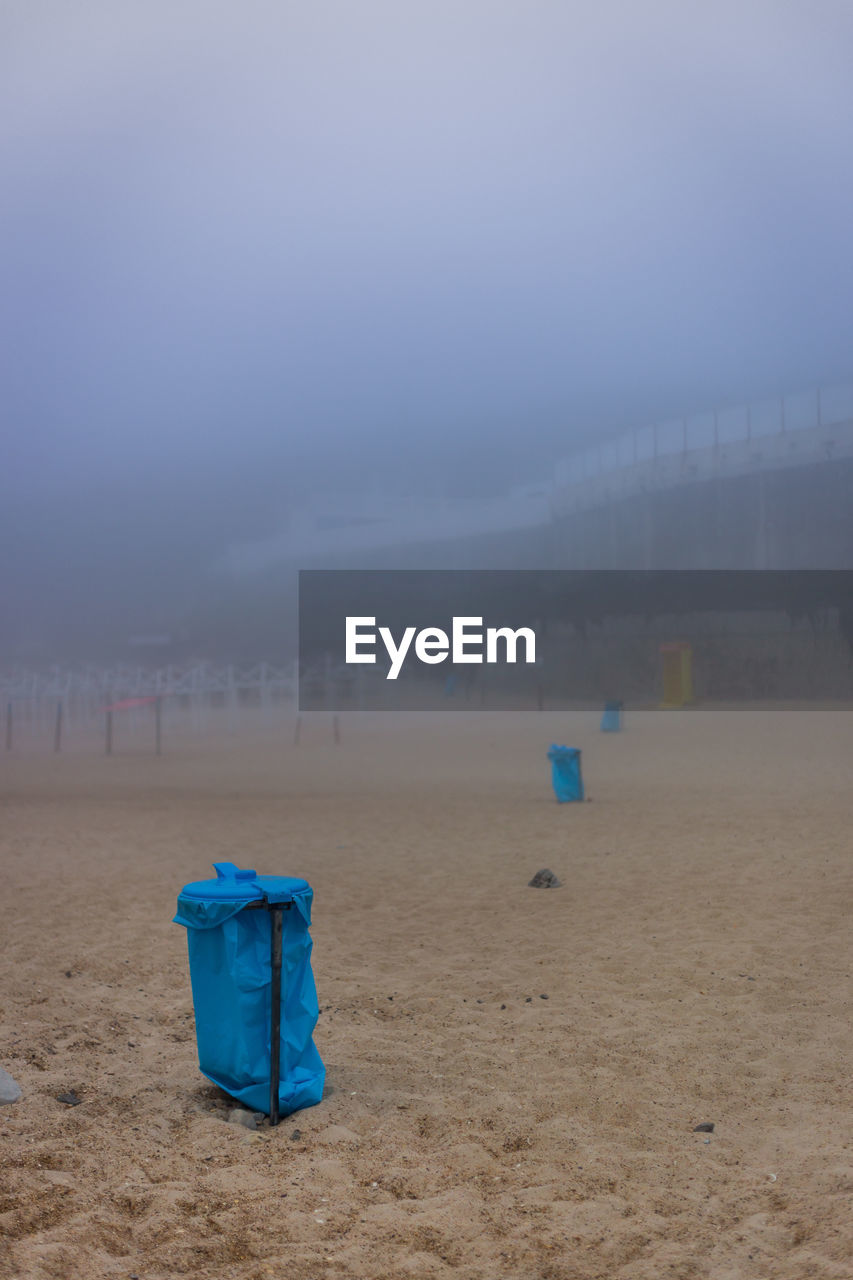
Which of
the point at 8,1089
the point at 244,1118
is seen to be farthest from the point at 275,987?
Answer: the point at 8,1089

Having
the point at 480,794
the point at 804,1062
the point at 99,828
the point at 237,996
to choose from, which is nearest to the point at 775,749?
the point at 480,794

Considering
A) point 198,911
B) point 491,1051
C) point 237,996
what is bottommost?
point 491,1051

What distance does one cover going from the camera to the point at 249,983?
402cm

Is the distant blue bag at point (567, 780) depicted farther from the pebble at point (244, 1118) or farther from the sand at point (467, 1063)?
the pebble at point (244, 1118)

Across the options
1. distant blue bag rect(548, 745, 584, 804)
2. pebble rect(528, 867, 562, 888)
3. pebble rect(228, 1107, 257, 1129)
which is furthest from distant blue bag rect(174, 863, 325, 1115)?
distant blue bag rect(548, 745, 584, 804)

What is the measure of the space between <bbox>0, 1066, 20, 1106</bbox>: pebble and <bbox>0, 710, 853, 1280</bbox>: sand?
0.06 metres

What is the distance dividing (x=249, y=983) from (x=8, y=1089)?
1.27 meters

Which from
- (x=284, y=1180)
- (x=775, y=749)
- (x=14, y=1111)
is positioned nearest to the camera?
(x=284, y=1180)

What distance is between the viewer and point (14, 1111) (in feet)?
14.1

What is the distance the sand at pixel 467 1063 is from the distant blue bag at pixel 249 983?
20 centimetres

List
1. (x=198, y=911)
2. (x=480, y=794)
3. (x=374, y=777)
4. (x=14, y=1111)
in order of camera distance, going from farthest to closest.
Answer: (x=374, y=777), (x=480, y=794), (x=14, y=1111), (x=198, y=911)

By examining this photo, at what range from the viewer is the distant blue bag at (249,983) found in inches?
157

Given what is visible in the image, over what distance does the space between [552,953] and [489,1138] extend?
9.63 feet

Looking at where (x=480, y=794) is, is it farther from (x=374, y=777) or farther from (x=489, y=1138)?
(x=489, y=1138)
